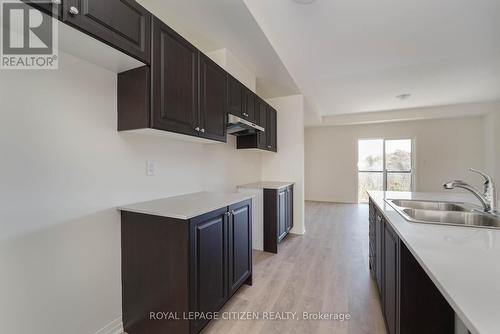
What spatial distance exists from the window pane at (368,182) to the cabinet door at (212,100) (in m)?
5.73

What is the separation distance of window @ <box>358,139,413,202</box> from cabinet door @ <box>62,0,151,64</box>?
6530 millimetres

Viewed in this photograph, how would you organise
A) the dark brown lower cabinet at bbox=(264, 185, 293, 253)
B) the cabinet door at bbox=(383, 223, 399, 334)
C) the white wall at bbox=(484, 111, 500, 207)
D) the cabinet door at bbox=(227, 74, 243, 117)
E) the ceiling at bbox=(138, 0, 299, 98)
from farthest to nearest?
the white wall at bbox=(484, 111, 500, 207), the dark brown lower cabinet at bbox=(264, 185, 293, 253), the cabinet door at bbox=(227, 74, 243, 117), the ceiling at bbox=(138, 0, 299, 98), the cabinet door at bbox=(383, 223, 399, 334)

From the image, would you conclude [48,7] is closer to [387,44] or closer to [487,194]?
[487,194]

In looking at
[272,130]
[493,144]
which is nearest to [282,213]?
[272,130]

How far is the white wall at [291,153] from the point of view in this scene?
372 centimetres

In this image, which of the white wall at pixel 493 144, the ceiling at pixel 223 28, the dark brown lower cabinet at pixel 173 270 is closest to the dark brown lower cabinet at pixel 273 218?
the dark brown lower cabinet at pixel 173 270

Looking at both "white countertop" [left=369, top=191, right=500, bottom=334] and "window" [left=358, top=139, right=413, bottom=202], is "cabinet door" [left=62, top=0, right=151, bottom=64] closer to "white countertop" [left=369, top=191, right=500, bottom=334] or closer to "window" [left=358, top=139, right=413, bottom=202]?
"white countertop" [left=369, top=191, right=500, bottom=334]

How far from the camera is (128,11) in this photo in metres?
1.23

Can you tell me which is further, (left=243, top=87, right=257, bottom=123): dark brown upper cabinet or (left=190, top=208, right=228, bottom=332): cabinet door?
(left=243, top=87, right=257, bottom=123): dark brown upper cabinet

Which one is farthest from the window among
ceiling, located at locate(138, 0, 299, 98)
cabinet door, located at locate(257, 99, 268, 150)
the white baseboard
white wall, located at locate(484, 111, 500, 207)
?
the white baseboard

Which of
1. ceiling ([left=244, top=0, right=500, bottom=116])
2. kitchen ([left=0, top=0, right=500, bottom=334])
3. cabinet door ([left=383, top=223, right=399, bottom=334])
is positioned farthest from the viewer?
ceiling ([left=244, top=0, right=500, bottom=116])

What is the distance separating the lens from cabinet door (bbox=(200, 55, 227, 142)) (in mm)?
1864

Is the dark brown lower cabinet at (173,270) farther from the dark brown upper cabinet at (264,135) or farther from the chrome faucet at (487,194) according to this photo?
the chrome faucet at (487,194)

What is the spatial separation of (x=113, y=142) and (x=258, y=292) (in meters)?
1.78
